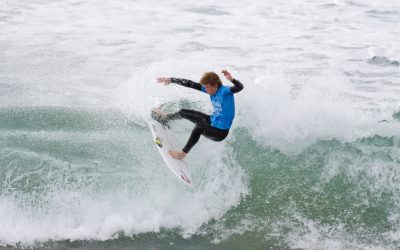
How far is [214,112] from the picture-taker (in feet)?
27.1

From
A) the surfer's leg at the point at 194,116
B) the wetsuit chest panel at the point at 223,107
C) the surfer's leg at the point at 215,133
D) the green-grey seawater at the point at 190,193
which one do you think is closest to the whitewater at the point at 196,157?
the green-grey seawater at the point at 190,193

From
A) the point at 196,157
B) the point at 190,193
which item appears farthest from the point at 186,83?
the point at 190,193

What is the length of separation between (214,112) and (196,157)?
4.25 feet

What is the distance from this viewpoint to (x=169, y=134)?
9.24 m

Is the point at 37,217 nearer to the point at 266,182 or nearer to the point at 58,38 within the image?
the point at 266,182

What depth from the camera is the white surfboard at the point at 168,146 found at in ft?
26.9

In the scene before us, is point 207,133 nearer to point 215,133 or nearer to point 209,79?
point 215,133

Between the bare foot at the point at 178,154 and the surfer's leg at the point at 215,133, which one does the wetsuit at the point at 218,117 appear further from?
the bare foot at the point at 178,154

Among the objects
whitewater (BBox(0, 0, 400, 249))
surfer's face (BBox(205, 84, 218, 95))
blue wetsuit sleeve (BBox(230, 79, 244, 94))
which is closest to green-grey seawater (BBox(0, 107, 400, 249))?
whitewater (BBox(0, 0, 400, 249))

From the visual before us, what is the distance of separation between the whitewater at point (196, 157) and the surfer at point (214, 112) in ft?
2.70

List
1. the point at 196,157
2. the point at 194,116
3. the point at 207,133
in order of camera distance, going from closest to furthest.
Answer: the point at 207,133
the point at 194,116
the point at 196,157

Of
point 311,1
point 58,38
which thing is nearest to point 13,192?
point 58,38

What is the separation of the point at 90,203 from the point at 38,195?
2.81 feet

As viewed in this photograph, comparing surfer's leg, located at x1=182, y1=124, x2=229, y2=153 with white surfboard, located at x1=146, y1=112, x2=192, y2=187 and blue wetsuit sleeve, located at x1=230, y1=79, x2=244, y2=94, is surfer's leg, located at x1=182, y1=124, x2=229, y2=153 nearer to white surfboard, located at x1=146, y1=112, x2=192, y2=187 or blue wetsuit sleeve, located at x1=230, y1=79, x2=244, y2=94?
white surfboard, located at x1=146, y1=112, x2=192, y2=187
